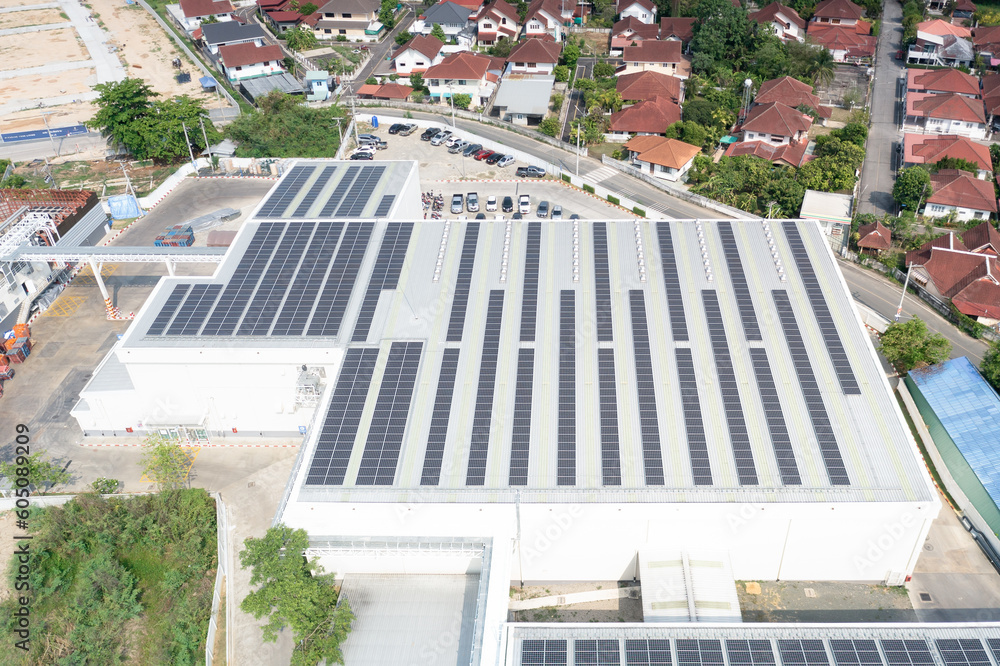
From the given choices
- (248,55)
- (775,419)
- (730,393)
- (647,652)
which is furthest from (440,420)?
(248,55)

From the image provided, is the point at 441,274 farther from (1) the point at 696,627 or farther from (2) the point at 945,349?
(2) the point at 945,349

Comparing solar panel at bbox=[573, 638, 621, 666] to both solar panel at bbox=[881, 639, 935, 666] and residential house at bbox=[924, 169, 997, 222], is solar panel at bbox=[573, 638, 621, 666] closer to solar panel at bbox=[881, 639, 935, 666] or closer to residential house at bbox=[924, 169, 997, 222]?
solar panel at bbox=[881, 639, 935, 666]

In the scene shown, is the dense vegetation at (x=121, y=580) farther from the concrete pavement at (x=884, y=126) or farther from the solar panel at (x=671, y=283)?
the concrete pavement at (x=884, y=126)

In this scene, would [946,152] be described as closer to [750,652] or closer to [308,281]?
[750,652]

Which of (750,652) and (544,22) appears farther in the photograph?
(544,22)

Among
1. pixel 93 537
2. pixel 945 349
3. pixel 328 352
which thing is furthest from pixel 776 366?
pixel 93 537
